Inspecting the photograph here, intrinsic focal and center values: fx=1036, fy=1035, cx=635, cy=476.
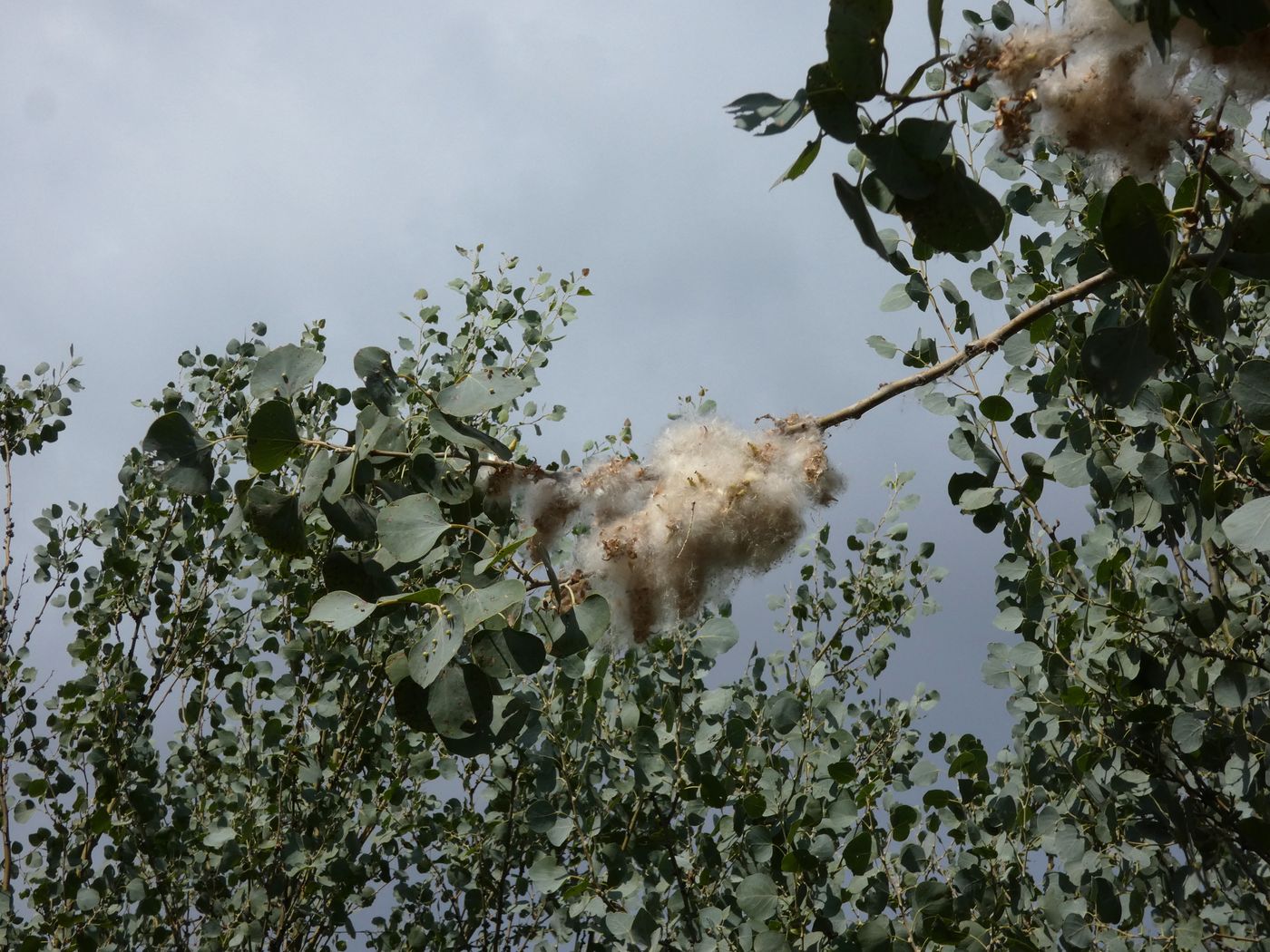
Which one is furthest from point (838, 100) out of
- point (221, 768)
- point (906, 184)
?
point (221, 768)

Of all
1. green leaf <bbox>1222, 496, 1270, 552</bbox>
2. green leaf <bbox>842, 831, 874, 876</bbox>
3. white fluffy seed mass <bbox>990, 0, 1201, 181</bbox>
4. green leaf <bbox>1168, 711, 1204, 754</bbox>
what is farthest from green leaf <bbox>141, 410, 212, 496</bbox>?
green leaf <bbox>1168, 711, 1204, 754</bbox>

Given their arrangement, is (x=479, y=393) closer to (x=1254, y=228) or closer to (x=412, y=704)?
(x=412, y=704)

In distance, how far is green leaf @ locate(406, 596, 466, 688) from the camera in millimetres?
1102

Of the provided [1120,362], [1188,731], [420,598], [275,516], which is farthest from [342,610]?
[1188,731]

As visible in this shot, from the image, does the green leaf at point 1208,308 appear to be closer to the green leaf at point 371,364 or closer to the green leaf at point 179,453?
the green leaf at point 371,364

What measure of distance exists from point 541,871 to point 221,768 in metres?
1.39

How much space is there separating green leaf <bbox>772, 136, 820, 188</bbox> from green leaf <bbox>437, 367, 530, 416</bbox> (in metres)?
0.43

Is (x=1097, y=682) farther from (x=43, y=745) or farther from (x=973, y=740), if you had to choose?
(x=43, y=745)

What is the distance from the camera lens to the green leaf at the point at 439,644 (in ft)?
3.61

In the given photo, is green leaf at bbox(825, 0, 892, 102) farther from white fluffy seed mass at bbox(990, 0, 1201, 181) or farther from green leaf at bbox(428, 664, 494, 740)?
green leaf at bbox(428, 664, 494, 740)

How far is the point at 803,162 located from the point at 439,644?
0.64 m

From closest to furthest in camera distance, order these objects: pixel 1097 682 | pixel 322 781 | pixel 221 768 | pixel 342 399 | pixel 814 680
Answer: pixel 1097 682 → pixel 814 680 → pixel 322 781 → pixel 221 768 → pixel 342 399

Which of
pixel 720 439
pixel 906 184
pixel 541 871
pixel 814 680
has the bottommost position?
pixel 541 871

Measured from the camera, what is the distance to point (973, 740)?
2.25 m
